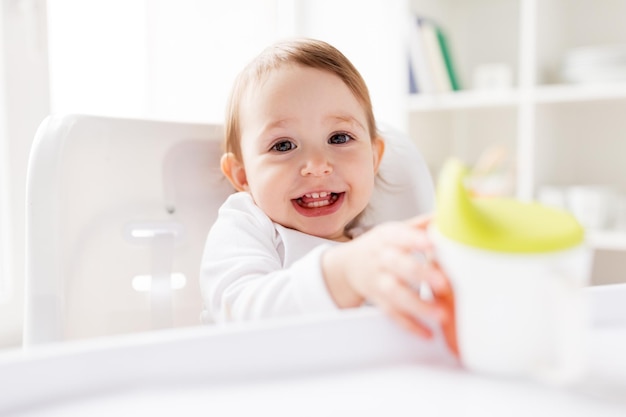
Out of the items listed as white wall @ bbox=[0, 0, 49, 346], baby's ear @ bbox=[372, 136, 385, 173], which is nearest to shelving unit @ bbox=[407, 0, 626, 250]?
baby's ear @ bbox=[372, 136, 385, 173]

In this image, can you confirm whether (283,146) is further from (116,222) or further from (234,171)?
(116,222)

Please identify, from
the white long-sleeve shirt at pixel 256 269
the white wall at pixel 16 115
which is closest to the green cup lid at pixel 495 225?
the white long-sleeve shirt at pixel 256 269

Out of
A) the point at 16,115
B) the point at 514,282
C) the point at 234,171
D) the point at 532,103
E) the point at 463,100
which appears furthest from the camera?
the point at 463,100

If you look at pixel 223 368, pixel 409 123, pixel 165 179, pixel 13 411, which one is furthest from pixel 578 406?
pixel 409 123

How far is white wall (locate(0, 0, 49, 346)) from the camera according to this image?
1.61 m

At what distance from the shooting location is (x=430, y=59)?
2146 mm

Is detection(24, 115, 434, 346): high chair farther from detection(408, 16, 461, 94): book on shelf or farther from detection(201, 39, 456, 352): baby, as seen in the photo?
detection(408, 16, 461, 94): book on shelf

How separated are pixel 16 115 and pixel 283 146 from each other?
3.62ft

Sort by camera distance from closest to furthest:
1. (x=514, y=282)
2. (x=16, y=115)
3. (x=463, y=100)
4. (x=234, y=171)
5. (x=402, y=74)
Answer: (x=514, y=282) < (x=234, y=171) < (x=16, y=115) < (x=463, y=100) < (x=402, y=74)

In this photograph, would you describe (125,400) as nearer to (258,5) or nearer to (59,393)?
(59,393)

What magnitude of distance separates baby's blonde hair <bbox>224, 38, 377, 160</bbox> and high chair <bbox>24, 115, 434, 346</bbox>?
0.06 metres

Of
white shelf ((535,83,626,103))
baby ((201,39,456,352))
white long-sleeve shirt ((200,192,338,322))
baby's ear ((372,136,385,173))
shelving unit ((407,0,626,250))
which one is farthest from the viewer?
shelving unit ((407,0,626,250))

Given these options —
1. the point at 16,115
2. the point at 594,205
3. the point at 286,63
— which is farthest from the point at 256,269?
the point at 594,205

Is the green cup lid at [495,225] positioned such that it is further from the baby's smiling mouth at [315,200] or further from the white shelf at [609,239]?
the white shelf at [609,239]
